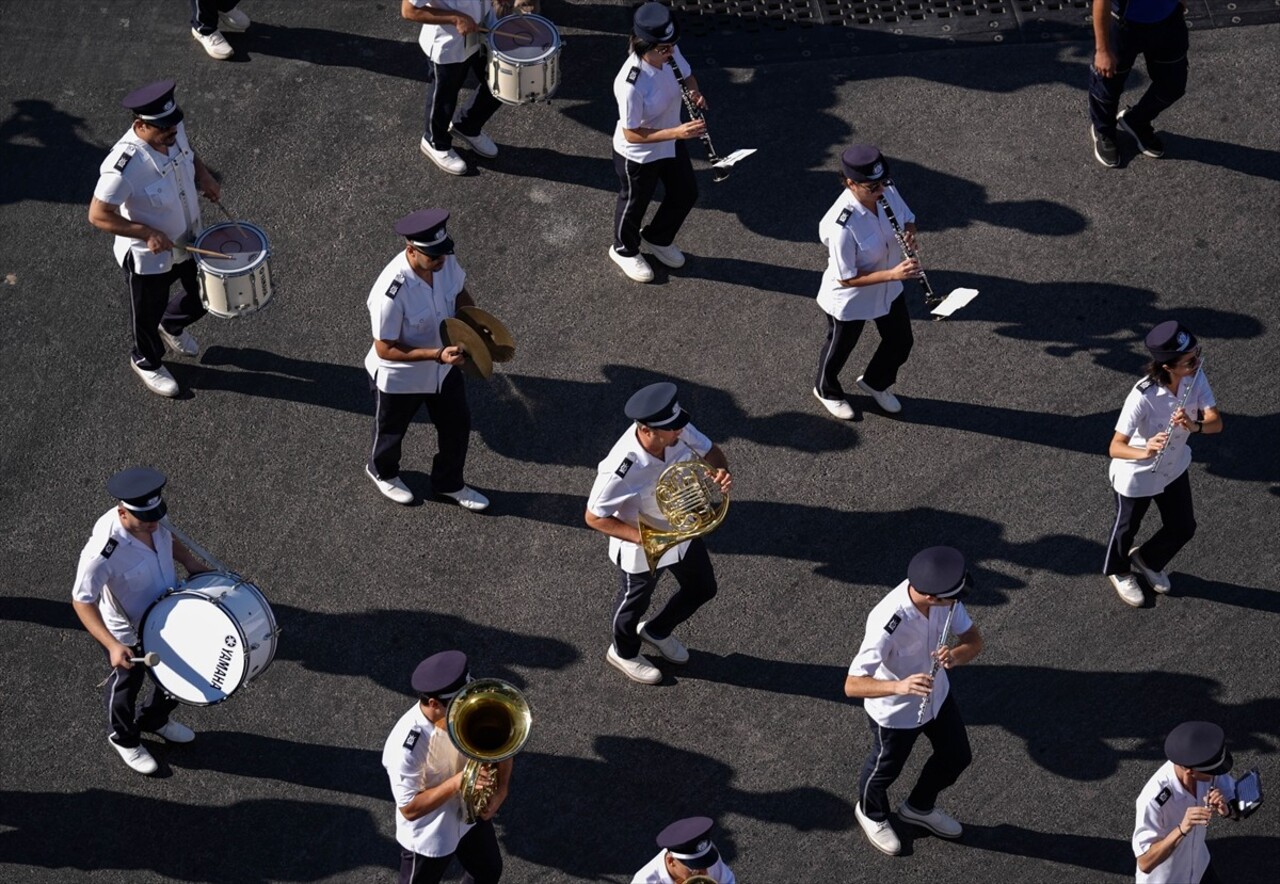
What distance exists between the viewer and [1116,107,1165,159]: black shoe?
46.5 feet

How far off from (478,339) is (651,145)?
204cm

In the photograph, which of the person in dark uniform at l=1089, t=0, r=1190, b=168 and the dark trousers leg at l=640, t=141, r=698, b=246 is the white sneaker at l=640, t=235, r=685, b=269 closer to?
the dark trousers leg at l=640, t=141, r=698, b=246

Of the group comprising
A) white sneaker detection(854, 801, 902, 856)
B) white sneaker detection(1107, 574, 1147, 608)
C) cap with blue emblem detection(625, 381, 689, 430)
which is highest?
cap with blue emblem detection(625, 381, 689, 430)

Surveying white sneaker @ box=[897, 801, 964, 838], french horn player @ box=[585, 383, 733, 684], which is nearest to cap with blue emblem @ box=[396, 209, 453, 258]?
french horn player @ box=[585, 383, 733, 684]

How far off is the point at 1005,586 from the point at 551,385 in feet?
9.94

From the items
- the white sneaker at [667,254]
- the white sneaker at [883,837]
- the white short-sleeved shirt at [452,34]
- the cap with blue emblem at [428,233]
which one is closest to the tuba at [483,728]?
the white sneaker at [883,837]

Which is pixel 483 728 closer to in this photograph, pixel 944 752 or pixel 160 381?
pixel 944 752

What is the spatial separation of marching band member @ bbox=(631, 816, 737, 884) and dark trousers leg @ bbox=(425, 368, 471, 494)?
315 cm

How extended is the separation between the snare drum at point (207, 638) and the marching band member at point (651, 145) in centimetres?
385

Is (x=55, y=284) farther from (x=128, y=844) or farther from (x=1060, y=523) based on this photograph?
(x=1060, y=523)

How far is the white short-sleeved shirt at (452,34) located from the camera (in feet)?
44.3

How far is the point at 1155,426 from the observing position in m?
11.6

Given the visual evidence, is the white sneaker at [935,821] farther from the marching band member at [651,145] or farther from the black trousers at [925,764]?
the marching band member at [651,145]

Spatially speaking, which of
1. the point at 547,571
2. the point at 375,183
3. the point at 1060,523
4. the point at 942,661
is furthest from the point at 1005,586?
the point at 375,183
